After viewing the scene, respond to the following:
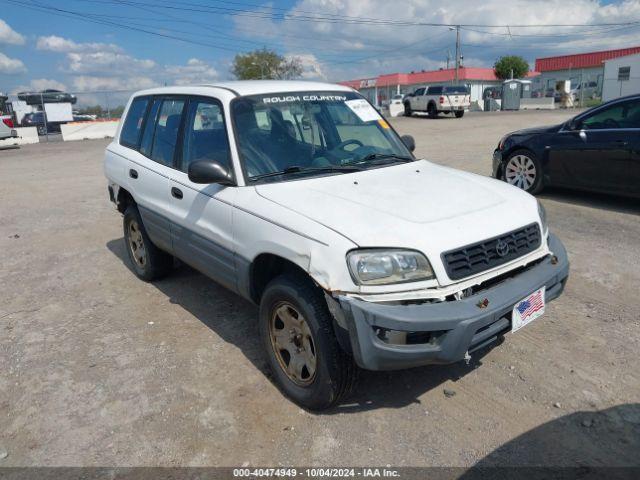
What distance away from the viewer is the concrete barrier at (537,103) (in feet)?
133

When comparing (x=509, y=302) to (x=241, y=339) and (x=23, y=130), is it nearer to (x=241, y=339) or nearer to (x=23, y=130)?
(x=241, y=339)

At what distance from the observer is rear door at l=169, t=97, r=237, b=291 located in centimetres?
348

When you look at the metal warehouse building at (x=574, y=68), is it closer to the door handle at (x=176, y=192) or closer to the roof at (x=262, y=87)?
the roof at (x=262, y=87)

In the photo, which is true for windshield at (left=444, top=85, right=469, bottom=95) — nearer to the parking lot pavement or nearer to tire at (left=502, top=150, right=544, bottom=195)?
tire at (left=502, top=150, right=544, bottom=195)

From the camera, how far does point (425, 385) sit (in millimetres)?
3289

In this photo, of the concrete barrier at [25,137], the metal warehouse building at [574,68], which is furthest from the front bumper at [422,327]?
the metal warehouse building at [574,68]

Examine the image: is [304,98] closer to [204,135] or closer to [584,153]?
[204,135]

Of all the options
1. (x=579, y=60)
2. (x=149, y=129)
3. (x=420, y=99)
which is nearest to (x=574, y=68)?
(x=579, y=60)

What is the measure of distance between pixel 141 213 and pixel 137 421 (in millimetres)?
2204

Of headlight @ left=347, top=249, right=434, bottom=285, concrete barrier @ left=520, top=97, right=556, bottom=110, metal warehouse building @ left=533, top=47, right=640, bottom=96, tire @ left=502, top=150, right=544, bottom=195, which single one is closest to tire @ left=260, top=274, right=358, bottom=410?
headlight @ left=347, top=249, right=434, bottom=285

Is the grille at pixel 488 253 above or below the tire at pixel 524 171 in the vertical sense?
above

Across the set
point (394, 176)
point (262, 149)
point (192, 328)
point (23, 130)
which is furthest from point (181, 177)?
point (23, 130)

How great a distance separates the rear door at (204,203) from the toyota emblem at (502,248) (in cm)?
165

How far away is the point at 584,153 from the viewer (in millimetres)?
7070
